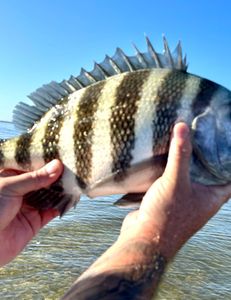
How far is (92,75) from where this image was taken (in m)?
3.36

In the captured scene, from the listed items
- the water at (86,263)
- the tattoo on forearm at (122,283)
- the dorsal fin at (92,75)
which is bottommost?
the water at (86,263)

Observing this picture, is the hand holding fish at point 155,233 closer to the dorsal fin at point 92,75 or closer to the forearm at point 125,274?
the forearm at point 125,274

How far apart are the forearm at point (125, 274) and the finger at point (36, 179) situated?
0.99 meters

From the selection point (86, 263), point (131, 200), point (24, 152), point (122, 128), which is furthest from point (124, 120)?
point (86, 263)

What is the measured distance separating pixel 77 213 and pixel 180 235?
758cm

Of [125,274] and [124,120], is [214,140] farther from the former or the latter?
[125,274]

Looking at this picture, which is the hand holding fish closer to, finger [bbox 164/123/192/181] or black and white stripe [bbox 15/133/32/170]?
finger [bbox 164/123/192/181]

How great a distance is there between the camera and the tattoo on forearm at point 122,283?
1.94m

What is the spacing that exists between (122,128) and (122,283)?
122cm

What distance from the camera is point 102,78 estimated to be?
3.31 meters

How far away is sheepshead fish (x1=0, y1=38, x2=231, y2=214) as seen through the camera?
9.37 feet

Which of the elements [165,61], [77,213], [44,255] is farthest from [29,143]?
[77,213]

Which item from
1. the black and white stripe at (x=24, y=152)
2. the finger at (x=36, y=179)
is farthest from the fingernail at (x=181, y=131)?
the black and white stripe at (x=24, y=152)

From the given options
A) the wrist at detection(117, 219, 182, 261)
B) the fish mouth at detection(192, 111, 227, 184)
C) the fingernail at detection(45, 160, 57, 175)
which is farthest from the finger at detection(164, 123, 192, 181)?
the fingernail at detection(45, 160, 57, 175)
